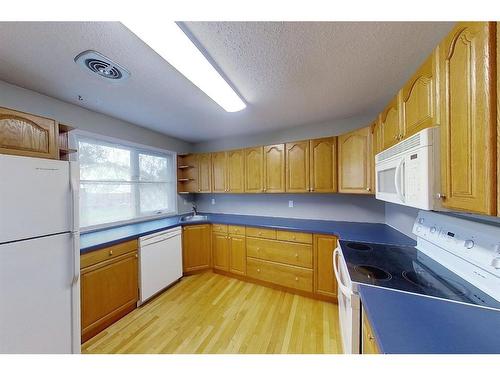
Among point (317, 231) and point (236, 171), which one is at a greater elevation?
point (236, 171)

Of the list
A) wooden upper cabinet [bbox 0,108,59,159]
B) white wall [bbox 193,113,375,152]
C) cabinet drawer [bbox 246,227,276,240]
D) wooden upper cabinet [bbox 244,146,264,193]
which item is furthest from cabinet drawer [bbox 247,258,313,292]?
wooden upper cabinet [bbox 0,108,59,159]

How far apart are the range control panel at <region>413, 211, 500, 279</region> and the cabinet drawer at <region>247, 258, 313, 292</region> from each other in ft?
4.52

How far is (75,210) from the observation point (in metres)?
1.34

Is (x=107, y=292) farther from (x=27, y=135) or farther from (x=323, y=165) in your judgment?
(x=323, y=165)

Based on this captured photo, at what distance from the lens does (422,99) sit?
3.34 ft

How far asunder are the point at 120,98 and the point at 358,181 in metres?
2.76

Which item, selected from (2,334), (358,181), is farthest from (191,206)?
(358,181)

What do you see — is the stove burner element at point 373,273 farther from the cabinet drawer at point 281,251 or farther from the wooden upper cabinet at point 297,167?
the wooden upper cabinet at point 297,167

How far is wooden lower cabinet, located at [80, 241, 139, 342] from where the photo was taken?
164 centimetres

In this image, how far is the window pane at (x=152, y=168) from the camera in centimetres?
293

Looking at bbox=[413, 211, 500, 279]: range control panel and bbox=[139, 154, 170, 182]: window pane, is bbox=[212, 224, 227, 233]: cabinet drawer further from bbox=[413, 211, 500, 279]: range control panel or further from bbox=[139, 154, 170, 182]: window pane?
bbox=[413, 211, 500, 279]: range control panel

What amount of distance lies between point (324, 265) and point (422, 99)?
1.86m

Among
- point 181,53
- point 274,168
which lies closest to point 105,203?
point 181,53

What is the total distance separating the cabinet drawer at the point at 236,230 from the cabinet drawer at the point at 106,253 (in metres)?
1.27
